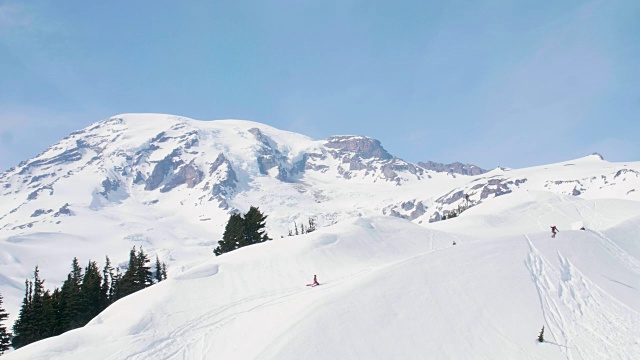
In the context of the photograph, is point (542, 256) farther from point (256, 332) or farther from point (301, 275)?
point (256, 332)

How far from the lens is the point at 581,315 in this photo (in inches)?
1196

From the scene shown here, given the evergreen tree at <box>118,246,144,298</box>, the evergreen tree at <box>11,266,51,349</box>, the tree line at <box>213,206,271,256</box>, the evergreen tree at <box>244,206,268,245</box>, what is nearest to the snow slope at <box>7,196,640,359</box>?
the evergreen tree at <box>118,246,144,298</box>

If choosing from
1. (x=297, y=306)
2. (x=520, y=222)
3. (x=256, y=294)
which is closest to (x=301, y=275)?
(x=256, y=294)

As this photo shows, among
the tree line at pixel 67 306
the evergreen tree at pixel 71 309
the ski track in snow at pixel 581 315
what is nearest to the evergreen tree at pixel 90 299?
the tree line at pixel 67 306

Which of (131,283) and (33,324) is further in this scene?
(131,283)

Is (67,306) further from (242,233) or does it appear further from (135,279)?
(242,233)

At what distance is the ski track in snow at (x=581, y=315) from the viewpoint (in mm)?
26203

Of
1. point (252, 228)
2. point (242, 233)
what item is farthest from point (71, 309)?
point (252, 228)

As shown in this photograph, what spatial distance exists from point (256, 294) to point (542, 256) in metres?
22.8

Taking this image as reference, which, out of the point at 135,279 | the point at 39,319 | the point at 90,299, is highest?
the point at 135,279

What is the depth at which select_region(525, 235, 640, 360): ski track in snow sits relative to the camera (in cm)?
2620

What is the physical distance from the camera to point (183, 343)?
89.4ft

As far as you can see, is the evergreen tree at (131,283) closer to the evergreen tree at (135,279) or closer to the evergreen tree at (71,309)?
the evergreen tree at (135,279)

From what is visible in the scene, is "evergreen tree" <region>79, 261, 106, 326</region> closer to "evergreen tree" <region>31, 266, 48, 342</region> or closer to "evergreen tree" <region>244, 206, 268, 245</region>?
"evergreen tree" <region>31, 266, 48, 342</region>
